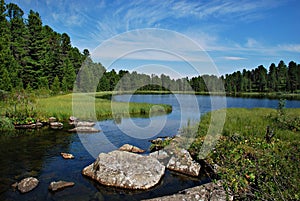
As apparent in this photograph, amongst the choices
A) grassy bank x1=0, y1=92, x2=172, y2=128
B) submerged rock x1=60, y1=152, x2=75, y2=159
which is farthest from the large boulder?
grassy bank x1=0, y1=92, x2=172, y2=128

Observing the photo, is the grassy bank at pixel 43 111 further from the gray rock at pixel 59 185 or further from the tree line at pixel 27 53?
the tree line at pixel 27 53

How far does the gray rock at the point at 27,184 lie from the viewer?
26.1 ft

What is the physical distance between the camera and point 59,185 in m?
8.27

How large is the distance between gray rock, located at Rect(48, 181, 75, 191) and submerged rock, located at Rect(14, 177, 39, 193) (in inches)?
24.1

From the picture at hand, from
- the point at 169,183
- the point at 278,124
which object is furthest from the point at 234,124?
the point at 169,183

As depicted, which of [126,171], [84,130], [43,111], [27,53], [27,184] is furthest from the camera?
[27,53]

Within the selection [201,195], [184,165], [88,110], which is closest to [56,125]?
[88,110]

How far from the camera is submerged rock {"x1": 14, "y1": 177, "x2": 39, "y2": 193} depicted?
797 centimetres

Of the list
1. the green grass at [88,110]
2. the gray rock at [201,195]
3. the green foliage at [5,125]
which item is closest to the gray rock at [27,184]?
the gray rock at [201,195]

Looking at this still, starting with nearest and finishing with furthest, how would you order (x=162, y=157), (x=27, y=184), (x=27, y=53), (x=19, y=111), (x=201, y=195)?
(x=201, y=195)
(x=27, y=184)
(x=162, y=157)
(x=19, y=111)
(x=27, y=53)

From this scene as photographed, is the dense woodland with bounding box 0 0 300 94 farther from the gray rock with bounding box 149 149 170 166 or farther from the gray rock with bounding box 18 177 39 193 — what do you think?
the gray rock with bounding box 18 177 39 193

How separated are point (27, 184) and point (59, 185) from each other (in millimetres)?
1077

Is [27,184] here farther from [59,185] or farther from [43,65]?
[43,65]

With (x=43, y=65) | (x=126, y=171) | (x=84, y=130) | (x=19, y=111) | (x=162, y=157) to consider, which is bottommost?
(x=162, y=157)
